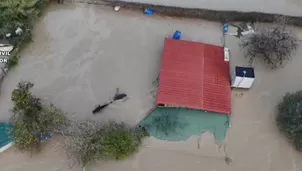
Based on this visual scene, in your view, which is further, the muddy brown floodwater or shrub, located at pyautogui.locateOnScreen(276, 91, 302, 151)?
the muddy brown floodwater

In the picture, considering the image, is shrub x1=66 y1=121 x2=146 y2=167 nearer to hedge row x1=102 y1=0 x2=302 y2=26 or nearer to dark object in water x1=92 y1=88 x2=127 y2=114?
dark object in water x1=92 y1=88 x2=127 y2=114

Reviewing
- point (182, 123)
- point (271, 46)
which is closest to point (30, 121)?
point (182, 123)

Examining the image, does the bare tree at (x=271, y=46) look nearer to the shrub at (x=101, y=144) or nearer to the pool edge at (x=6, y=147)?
the shrub at (x=101, y=144)

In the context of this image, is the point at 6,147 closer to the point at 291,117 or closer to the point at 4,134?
the point at 4,134

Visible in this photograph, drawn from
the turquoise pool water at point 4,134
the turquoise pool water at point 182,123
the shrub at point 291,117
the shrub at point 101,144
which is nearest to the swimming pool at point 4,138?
the turquoise pool water at point 4,134

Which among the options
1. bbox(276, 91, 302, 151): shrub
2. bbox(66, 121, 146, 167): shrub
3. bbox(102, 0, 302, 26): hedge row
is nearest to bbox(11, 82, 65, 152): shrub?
bbox(66, 121, 146, 167): shrub

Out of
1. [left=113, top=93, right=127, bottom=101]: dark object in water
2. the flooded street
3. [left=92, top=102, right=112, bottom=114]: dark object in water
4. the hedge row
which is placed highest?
the hedge row
